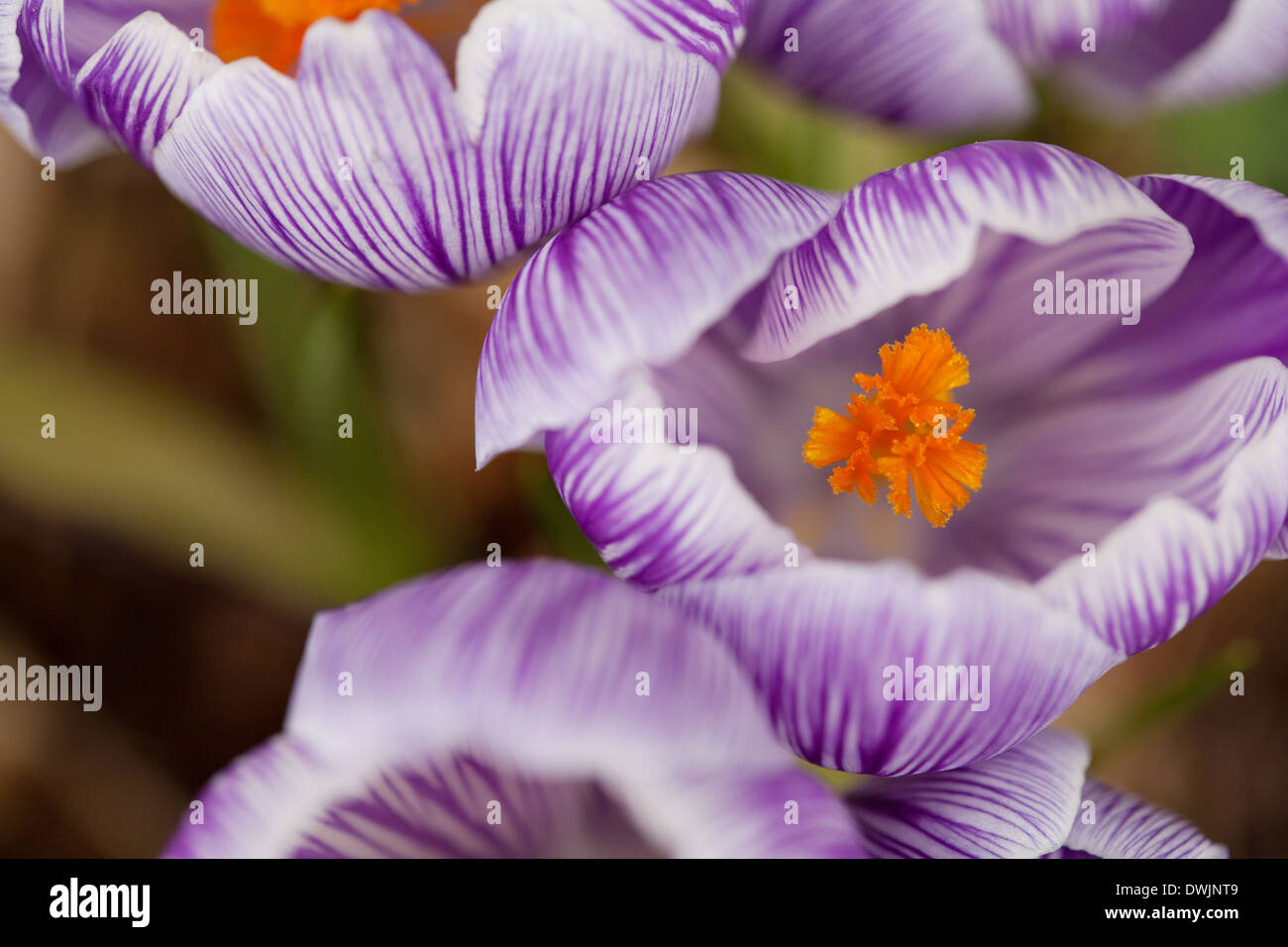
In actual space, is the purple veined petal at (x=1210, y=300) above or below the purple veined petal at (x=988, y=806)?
above

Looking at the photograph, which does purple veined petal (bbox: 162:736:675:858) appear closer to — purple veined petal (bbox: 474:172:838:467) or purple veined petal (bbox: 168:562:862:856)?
purple veined petal (bbox: 168:562:862:856)

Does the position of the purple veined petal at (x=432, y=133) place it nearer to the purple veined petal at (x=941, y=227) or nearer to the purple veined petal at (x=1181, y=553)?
the purple veined petal at (x=941, y=227)

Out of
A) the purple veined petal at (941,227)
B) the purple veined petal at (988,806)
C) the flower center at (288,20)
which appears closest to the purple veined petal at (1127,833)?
the purple veined petal at (988,806)

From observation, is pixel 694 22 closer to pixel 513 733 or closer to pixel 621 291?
pixel 621 291

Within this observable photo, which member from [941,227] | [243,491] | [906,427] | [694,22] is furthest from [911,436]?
[243,491]

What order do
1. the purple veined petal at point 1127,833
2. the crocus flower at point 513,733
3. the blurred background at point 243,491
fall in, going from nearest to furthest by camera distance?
the crocus flower at point 513,733
the purple veined petal at point 1127,833
the blurred background at point 243,491

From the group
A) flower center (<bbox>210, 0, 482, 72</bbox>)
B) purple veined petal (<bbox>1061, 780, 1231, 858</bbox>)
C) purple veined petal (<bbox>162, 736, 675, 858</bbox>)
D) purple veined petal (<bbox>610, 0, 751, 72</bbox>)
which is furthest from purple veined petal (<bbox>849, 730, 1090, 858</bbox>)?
flower center (<bbox>210, 0, 482, 72</bbox>)

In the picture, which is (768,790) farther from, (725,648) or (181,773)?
(181,773)
